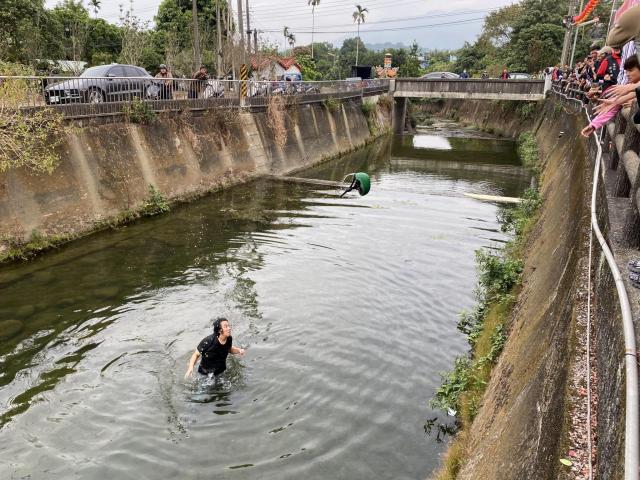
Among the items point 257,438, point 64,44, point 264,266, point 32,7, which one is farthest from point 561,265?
point 64,44

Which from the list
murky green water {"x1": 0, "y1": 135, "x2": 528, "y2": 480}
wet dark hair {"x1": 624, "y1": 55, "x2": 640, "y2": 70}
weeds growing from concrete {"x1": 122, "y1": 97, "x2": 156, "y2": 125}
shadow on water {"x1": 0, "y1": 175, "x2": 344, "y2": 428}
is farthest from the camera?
weeds growing from concrete {"x1": 122, "y1": 97, "x2": 156, "y2": 125}

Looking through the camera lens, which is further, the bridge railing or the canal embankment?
the bridge railing

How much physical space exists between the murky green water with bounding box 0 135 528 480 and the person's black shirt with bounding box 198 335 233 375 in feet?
0.86

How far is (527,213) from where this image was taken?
18.0 metres

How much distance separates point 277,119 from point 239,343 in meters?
20.5

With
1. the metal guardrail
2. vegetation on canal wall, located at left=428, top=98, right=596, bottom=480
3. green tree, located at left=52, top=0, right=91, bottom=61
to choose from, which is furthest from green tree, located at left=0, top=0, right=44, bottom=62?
vegetation on canal wall, located at left=428, top=98, right=596, bottom=480

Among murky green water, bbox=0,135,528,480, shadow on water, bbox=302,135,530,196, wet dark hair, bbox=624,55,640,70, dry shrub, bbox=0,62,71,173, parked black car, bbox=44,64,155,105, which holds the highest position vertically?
wet dark hair, bbox=624,55,640,70

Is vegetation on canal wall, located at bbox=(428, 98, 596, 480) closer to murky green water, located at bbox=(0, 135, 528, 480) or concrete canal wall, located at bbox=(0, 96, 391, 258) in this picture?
murky green water, located at bbox=(0, 135, 528, 480)

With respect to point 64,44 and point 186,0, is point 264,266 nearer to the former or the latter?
point 64,44

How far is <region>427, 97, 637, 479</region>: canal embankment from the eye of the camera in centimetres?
390

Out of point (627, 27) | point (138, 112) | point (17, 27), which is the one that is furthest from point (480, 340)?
point (17, 27)

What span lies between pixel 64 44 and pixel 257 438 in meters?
42.1

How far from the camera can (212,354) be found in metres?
8.80

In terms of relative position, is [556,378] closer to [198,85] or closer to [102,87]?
[102,87]
